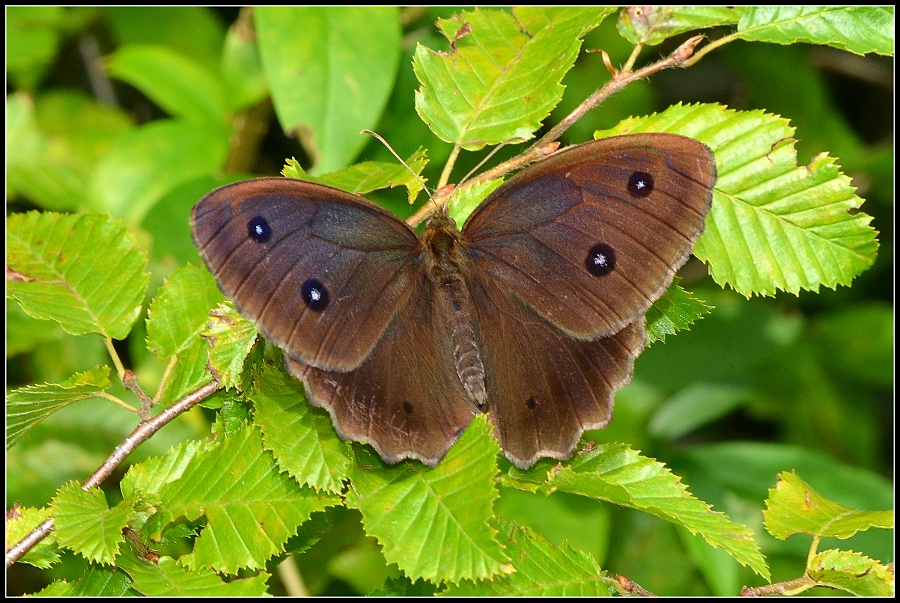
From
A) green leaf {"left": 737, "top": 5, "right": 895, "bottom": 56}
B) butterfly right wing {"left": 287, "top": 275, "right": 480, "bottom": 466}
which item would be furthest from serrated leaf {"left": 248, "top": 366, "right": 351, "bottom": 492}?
green leaf {"left": 737, "top": 5, "right": 895, "bottom": 56}

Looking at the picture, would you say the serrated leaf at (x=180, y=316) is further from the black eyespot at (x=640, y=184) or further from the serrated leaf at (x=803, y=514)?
the serrated leaf at (x=803, y=514)

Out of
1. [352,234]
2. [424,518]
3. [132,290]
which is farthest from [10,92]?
[424,518]

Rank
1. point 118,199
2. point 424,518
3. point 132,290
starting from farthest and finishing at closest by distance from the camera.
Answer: point 118,199, point 132,290, point 424,518

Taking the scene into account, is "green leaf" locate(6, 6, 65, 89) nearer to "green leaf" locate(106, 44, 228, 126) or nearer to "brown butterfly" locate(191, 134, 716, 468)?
"green leaf" locate(106, 44, 228, 126)

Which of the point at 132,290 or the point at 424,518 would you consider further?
the point at 132,290

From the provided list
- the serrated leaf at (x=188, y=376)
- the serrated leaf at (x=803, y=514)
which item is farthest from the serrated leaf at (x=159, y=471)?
the serrated leaf at (x=803, y=514)

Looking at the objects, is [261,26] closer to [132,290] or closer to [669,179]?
[132,290]
